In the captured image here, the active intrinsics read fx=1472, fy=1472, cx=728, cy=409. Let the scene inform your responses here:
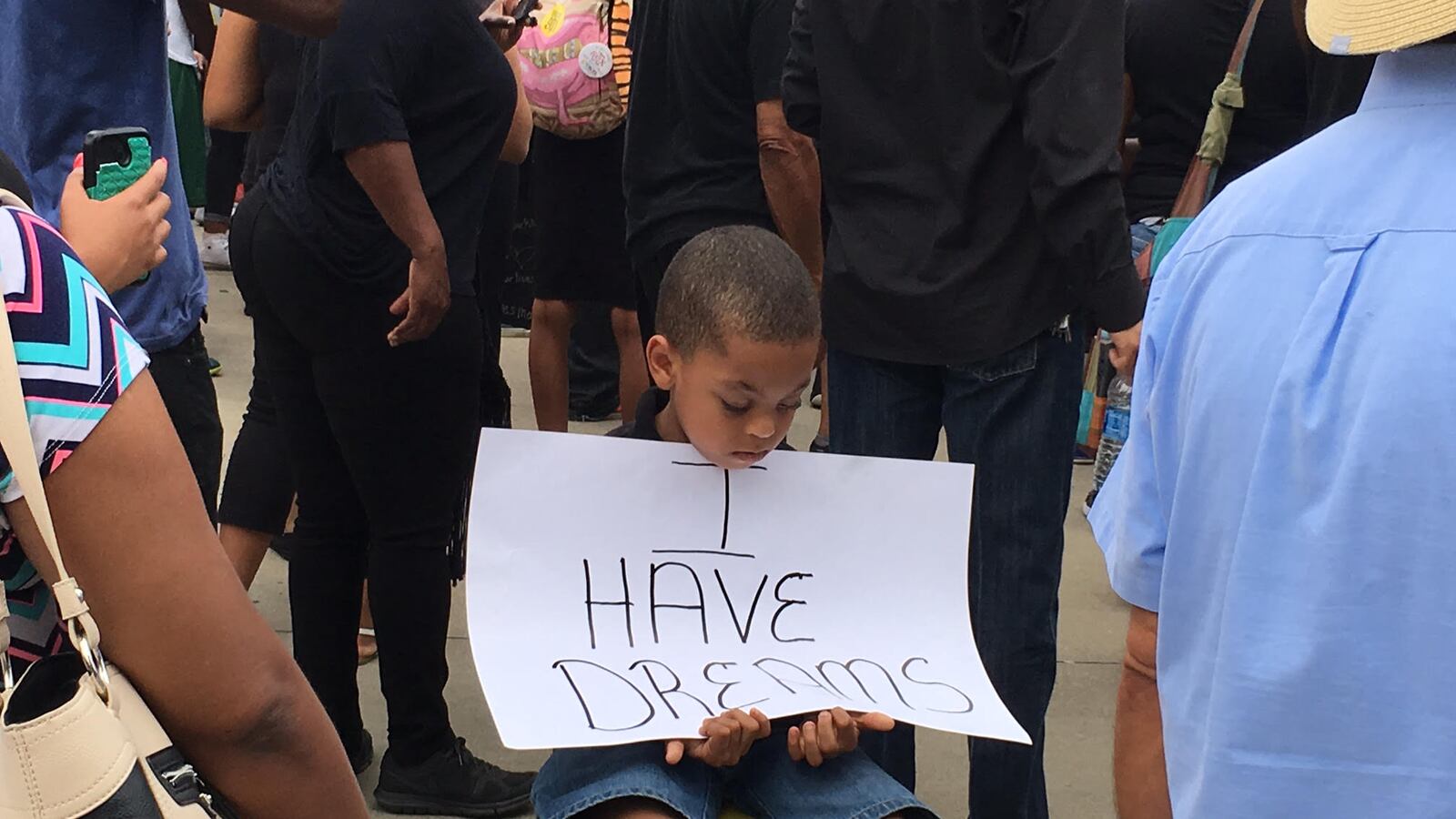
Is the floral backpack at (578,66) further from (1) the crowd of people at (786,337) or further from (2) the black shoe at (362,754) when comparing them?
(2) the black shoe at (362,754)

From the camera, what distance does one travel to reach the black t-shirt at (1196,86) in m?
3.71

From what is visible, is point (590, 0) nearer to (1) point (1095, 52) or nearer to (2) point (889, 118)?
(2) point (889, 118)

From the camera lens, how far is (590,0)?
4020 mm

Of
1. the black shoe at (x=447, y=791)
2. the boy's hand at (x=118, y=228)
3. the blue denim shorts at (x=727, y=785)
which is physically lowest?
the black shoe at (x=447, y=791)

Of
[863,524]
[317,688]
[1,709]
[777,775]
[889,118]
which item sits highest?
[889,118]

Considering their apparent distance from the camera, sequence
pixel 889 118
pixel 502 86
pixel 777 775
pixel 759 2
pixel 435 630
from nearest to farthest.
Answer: pixel 777 775
pixel 889 118
pixel 502 86
pixel 435 630
pixel 759 2

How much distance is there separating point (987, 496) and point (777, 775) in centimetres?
84

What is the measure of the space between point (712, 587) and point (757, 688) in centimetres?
17

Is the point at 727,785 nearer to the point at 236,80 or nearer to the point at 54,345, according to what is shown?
the point at 54,345

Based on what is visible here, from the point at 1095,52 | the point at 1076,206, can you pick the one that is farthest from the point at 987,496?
the point at 1095,52

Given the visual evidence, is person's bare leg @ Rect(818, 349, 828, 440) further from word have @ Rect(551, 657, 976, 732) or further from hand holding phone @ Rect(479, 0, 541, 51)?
word have @ Rect(551, 657, 976, 732)

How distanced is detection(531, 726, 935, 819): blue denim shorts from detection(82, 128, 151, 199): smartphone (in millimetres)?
844

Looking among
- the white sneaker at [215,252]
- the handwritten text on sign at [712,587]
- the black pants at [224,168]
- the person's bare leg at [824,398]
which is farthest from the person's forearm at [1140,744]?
the white sneaker at [215,252]

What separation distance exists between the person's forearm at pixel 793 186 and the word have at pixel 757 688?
1.67 metres
